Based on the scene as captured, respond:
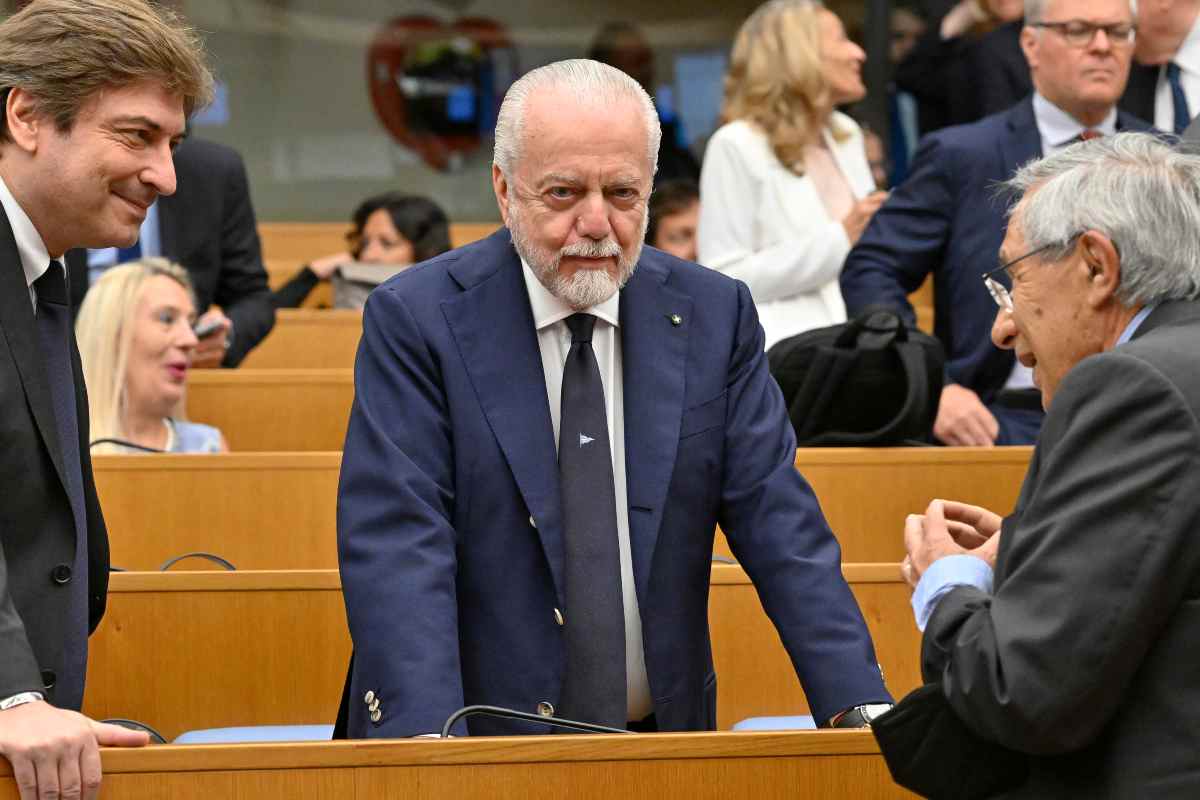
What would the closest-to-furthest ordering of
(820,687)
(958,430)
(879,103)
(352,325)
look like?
(820,687), (958,430), (352,325), (879,103)

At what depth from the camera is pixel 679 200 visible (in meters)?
5.88

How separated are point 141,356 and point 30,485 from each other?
2318 millimetres

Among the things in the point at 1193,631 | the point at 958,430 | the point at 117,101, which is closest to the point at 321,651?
the point at 117,101

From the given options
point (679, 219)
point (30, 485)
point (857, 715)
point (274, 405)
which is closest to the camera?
point (30, 485)

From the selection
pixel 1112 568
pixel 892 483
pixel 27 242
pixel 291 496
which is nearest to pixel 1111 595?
pixel 1112 568

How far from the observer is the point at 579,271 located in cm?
235

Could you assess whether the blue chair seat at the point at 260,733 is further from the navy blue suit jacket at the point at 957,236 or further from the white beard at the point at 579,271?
the navy blue suit jacket at the point at 957,236

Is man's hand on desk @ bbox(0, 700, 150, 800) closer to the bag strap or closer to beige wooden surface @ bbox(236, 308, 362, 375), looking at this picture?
the bag strap

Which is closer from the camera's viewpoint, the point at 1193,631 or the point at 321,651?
the point at 1193,631

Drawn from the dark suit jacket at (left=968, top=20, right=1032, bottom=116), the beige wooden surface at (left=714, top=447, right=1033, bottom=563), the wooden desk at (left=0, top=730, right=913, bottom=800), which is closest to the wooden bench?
the beige wooden surface at (left=714, top=447, right=1033, bottom=563)

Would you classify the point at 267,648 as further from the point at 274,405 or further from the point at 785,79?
the point at 785,79

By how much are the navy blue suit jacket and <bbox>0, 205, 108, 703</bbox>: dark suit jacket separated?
7.31 feet

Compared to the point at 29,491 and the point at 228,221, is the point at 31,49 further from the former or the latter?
the point at 228,221

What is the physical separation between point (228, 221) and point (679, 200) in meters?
1.63
